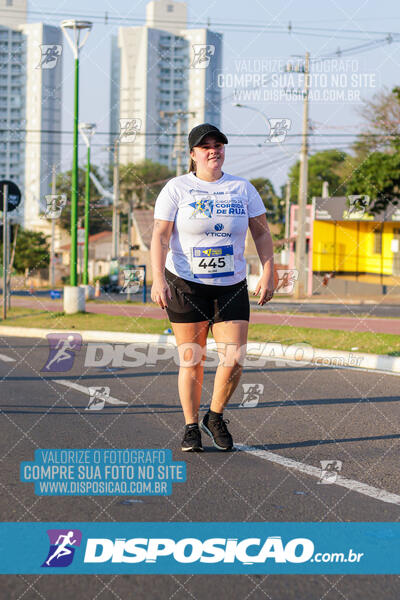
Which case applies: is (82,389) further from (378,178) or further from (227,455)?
(378,178)

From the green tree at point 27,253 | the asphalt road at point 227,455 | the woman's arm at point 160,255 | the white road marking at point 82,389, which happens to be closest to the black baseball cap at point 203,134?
the woman's arm at point 160,255

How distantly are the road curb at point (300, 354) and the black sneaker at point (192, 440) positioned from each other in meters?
5.41

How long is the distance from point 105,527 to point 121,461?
140 centimetres

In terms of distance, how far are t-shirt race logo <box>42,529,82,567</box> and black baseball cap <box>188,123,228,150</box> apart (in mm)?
2634

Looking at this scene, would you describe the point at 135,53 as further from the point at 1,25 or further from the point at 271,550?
the point at 271,550

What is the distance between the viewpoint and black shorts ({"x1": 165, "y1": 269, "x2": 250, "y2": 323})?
18.2 feet

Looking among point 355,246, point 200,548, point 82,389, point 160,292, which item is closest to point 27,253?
point 355,246

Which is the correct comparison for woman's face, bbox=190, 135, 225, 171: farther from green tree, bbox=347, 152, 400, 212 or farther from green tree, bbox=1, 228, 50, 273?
green tree, bbox=1, 228, 50, 273

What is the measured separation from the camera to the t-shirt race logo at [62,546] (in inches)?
138

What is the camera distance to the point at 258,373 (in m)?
9.96

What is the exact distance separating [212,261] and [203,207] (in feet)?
1.10

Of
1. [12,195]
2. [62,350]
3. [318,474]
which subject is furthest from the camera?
[12,195]

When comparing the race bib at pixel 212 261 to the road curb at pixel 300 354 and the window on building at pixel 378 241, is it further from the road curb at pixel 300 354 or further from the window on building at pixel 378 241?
the window on building at pixel 378 241

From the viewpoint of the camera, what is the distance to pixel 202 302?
18.3 feet
